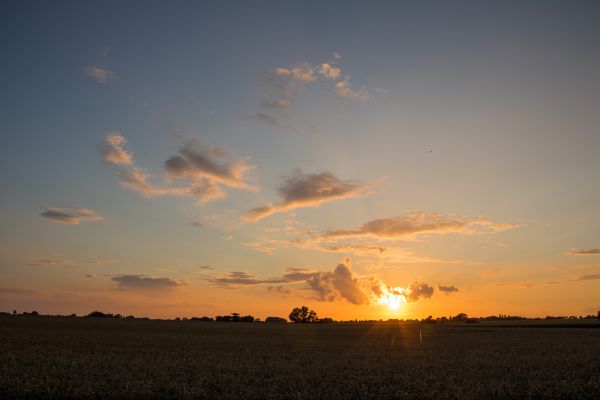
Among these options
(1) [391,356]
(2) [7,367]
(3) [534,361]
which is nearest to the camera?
(2) [7,367]

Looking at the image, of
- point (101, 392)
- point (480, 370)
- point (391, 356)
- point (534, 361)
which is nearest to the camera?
point (101, 392)

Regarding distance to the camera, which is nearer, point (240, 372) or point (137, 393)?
point (137, 393)

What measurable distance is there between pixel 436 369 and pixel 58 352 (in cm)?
2951

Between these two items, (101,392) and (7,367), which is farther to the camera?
(7,367)

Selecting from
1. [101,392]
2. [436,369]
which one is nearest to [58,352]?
[101,392]

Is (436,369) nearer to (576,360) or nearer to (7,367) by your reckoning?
(576,360)

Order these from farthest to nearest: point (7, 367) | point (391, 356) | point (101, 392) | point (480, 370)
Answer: point (391, 356) → point (480, 370) → point (7, 367) → point (101, 392)

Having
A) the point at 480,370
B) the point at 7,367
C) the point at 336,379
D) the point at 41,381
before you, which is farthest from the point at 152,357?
the point at 480,370

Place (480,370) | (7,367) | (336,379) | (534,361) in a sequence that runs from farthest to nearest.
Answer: (534,361)
(480,370)
(7,367)
(336,379)

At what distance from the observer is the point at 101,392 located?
2116 centimetres

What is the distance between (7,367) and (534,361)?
1398 inches

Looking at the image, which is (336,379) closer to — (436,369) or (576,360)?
(436,369)

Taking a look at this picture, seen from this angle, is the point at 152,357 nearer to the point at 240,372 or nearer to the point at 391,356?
the point at 240,372

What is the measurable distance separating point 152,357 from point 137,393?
15.0 meters
